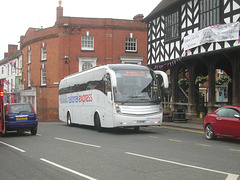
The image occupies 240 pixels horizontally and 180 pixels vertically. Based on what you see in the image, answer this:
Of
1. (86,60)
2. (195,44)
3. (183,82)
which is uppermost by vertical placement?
(86,60)

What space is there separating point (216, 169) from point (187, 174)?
916mm

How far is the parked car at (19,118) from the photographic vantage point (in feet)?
53.5

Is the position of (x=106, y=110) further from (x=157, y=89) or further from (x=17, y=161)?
(x=17, y=161)

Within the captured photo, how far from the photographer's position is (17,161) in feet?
29.7

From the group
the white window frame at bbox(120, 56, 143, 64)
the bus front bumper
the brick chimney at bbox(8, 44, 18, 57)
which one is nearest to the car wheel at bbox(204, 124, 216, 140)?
the bus front bumper

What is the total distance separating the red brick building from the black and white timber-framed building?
39.4ft

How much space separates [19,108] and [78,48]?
22.8 meters

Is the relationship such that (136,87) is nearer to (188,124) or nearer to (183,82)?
(188,124)

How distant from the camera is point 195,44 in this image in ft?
68.2

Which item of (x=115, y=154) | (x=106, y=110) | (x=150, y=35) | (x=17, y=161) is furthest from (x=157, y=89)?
(x=150, y=35)

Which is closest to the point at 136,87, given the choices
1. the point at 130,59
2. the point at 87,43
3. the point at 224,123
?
the point at 224,123

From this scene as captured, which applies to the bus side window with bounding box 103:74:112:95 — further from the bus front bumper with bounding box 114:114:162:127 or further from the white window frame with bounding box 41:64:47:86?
the white window frame with bounding box 41:64:47:86

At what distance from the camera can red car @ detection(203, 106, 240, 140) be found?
1252 centimetres

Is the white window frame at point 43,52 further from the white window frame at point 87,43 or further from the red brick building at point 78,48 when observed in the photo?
the white window frame at point 87,43
